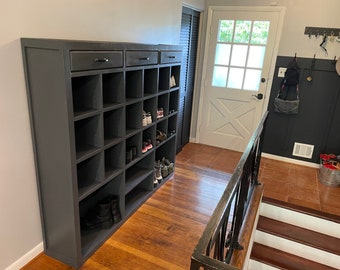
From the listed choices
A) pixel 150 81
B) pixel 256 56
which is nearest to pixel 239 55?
pixel 256 56

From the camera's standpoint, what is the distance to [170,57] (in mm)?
2699

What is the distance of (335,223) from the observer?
275cm

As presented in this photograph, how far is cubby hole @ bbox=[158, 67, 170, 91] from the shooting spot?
2798 mm

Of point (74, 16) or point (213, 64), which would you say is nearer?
point (74, 16)

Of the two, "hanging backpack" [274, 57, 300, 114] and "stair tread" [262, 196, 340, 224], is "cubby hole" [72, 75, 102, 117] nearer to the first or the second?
"stair tread" [262, 196, 340, 224]

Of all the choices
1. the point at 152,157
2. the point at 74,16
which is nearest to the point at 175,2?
the point at 74,16

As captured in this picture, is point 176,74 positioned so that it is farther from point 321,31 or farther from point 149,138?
point 321,31

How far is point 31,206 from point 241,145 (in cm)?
320

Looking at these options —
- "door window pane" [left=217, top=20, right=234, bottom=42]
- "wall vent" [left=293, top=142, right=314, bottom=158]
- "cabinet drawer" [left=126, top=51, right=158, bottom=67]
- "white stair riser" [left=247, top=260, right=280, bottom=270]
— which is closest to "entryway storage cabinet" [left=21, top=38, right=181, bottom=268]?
"cabinet drawer" [left=126, top=51, right=158, bottom=67]

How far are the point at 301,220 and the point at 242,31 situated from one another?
2.55 meters

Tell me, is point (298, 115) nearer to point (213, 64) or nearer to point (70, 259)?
point (213, 64)

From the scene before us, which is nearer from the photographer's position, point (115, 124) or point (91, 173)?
point (91, 173)

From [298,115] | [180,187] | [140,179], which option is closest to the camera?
[140,179]

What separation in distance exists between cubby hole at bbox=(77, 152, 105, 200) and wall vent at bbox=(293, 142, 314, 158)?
9.71 feet
